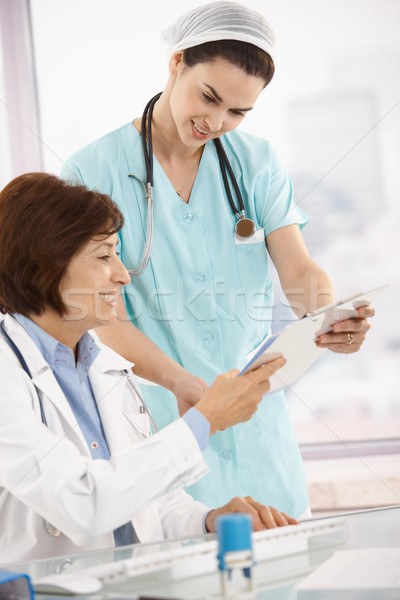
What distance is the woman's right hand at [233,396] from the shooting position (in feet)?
4.02

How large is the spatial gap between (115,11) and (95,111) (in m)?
0.38

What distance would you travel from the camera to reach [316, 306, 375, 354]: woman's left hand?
1.49 meters

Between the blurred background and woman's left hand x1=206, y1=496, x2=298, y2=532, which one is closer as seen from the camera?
woman's left hand x1=206, y1=496, x2=298, y2=532

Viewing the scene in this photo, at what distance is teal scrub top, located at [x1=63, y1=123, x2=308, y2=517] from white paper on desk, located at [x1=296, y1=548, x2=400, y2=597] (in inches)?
23.1

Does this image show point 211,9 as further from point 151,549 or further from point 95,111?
point 95,111

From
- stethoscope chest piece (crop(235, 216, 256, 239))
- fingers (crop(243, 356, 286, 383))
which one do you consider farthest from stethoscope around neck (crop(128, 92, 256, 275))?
fingers (crop(243, 356, 286, 383))

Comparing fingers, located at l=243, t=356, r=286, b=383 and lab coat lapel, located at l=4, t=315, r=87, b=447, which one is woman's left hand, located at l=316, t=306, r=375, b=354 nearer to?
fingers, located at l=243, t=356, r=286, b=383

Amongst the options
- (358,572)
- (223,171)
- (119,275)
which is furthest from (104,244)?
(358,572)

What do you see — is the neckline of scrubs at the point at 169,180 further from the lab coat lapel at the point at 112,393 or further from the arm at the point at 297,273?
the lab coat lapel at the point at 112,393

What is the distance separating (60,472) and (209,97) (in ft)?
2.76

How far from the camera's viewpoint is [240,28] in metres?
1.62

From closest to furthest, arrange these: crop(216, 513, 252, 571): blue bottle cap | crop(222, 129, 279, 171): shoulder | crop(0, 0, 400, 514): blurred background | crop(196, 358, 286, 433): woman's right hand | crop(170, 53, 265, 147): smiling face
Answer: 1. crop(216, 513, 252, 571): blue bottle cap
2. crop(196, 358, 286, 433): woman's right hand
3. crop(170, 53, 265, 147): smiling face
4. crop(222, 129, 279, 171): shoulder
5. crop(0, 0, 400, 514): blurred background

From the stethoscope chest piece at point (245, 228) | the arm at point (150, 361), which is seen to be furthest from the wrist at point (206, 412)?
the stethoscope chest piece at point (245, 228)

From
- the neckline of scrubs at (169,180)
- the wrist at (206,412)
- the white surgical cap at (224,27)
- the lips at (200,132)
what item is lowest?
the wrist at (206,412)
